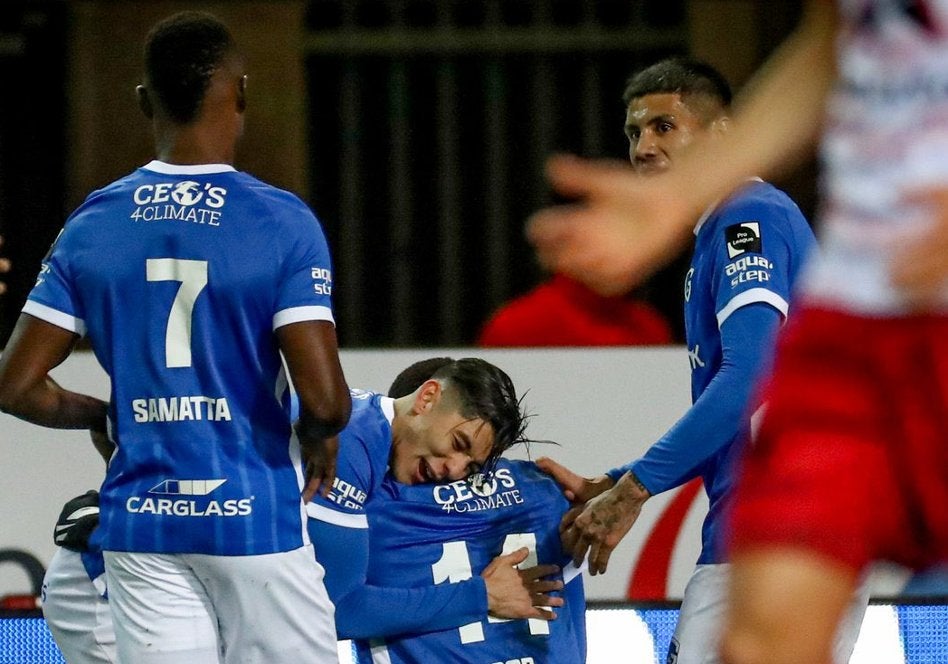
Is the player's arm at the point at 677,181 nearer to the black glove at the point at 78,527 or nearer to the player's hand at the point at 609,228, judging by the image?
the player's hand at the point at 609,228

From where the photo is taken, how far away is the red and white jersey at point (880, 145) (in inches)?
63.7

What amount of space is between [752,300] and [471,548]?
0.84 meters

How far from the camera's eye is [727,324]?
293 cm

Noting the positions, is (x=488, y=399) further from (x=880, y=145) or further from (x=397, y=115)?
(x=397, y=115)

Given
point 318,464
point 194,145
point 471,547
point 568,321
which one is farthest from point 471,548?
point 568,321

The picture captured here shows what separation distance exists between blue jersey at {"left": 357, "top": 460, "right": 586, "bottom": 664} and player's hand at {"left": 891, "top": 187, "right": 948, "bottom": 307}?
1.80 m

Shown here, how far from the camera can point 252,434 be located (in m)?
2.73

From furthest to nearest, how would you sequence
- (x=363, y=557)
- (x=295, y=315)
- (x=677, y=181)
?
(x=363, y=557), (x=295, y=315), (x=677, y=181)

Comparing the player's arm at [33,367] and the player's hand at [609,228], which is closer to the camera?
the player's hand at [609,228]

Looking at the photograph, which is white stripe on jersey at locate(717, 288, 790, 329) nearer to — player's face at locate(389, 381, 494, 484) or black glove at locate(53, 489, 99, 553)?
player's face at locate(389, 381, 494, 484)

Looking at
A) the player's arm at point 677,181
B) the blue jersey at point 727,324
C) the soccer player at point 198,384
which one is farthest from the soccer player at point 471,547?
the player's arm at point 677,181

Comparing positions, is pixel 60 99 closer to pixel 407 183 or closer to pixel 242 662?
pixel 407 183

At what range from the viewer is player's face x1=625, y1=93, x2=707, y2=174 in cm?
326

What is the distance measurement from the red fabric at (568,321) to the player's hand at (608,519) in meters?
2.17
